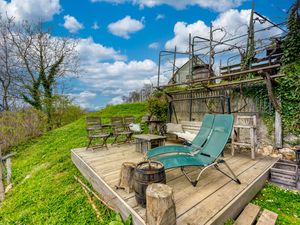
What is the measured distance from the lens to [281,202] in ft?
9.05

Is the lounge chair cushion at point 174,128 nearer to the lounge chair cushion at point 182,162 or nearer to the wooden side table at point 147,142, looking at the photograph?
the wooden side table at point 147,142

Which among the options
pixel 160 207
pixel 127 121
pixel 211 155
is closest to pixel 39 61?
pixel 127 121

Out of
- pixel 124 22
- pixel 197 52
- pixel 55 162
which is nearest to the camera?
pixel 55 162

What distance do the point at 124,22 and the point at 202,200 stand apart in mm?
10349

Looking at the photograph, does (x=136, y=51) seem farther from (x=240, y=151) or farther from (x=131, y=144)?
(x=240, y=151)

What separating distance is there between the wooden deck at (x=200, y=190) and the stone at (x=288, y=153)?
0.50 metres

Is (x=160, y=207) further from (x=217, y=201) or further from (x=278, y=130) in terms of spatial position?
(x=278, y=130)

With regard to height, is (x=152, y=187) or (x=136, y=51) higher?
(x=136, y=51)

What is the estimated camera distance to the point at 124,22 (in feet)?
33.0

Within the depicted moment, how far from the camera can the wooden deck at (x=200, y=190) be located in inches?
79.7

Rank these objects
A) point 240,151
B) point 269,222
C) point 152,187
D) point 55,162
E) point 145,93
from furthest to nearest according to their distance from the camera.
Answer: point 145,93, point 55,162, point 240,151, point 269,222, point 152,187

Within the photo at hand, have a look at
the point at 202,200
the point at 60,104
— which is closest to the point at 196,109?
the point at 202,200

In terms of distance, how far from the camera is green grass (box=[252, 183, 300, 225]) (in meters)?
2.41

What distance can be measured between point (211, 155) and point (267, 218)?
3.52 feet
